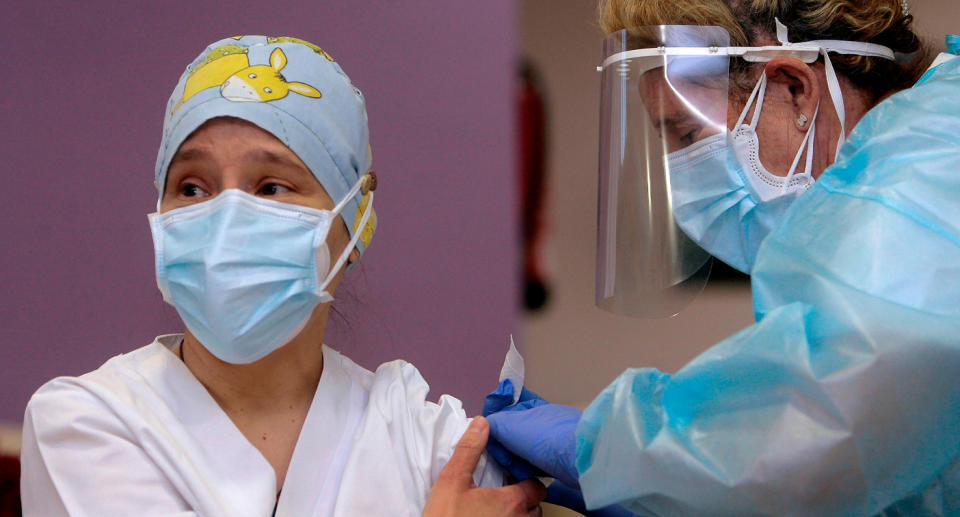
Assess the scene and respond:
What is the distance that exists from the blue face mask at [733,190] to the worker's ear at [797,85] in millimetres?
16

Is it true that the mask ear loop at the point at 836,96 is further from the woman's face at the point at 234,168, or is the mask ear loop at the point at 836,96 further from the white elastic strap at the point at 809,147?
the woman's face at the point at 234,168

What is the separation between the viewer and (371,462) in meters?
1.28

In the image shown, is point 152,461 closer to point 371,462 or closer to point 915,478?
point 371,462

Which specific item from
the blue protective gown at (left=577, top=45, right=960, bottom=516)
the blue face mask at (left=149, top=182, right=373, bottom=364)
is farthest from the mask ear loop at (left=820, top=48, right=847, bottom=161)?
the blue face mask at (left=149, top=182, right=373, bottom=364)

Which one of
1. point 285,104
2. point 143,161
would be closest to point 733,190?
point 285,104

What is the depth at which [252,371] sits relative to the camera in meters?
1.32

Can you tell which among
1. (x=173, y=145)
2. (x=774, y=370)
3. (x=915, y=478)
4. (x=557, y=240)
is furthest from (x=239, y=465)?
(x=557, y=240)

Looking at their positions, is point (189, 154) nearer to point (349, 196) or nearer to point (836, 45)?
point (349, 196)

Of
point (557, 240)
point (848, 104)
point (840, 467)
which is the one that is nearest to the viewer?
point (840, 467)

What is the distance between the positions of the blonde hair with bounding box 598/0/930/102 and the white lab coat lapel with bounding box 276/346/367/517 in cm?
78

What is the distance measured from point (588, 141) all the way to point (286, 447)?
1.47 meters

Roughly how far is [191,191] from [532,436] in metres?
0.61

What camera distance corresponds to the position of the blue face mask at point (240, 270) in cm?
119

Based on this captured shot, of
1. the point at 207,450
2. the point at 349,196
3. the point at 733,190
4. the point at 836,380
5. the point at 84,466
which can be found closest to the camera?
the point at 836,380
